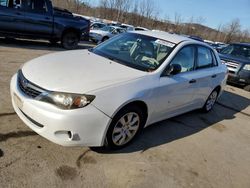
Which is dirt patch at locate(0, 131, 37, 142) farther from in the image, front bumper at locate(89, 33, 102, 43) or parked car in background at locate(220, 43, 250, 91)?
front bumper at locate(89, 33, 102, 43)

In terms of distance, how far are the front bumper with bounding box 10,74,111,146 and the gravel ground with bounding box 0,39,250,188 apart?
321 mm

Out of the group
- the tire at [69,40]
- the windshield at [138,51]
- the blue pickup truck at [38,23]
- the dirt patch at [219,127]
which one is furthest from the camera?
the tire at [69,40]

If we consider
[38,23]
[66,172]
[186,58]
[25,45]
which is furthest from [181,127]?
[25,45]

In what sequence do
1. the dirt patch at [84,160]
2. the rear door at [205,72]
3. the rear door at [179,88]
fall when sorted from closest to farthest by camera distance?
the dirt patch at [84,160], the rear door at [179,88], the rear door at [205,72]

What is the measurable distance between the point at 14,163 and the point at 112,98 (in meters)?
1.36

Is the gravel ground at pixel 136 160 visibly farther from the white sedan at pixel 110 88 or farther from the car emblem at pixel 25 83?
the car emblem at pixel 25 83

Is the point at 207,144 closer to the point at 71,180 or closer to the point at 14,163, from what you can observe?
Result: the point at 71,180

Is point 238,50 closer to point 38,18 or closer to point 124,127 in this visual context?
point 38,18

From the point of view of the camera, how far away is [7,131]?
13.1ft

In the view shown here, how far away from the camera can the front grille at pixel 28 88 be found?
3.48 metres

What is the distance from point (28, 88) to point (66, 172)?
3.69 ft

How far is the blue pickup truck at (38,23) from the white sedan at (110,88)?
6686mm

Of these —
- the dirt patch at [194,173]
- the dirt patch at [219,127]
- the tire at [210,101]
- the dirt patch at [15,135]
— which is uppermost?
the tire at [210,101]

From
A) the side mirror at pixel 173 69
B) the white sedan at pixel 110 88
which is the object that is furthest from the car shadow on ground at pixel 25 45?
the side mirror at pixel 173 69
